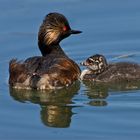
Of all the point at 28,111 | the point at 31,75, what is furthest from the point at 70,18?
the point at 28,111

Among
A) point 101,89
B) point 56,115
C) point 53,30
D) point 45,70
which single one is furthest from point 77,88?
point 53,30

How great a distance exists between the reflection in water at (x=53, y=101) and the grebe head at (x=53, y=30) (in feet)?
3.34

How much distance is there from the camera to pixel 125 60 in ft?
42.2

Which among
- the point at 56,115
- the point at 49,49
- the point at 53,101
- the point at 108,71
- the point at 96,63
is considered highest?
the point at 49,49

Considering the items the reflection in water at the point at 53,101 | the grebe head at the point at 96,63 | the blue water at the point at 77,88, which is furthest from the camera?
the grebe head at the point at 96,63

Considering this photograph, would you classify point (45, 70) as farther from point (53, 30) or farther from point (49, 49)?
point (53, 30)

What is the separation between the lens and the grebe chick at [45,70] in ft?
38.6

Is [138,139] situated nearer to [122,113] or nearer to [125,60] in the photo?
[122,113]

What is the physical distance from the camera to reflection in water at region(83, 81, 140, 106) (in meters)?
11.1

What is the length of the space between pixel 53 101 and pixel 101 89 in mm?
770

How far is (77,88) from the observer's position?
11.8m

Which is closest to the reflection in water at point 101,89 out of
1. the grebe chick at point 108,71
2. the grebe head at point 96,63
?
the grebe chick at point 108,71

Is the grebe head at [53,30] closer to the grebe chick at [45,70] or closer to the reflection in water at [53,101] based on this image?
the grebe chick at [45,70]

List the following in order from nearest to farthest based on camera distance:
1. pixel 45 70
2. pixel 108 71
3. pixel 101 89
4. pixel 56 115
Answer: pixel 56 115 < pixel 101 89 < pixel 45 70 < pixel 108 71
